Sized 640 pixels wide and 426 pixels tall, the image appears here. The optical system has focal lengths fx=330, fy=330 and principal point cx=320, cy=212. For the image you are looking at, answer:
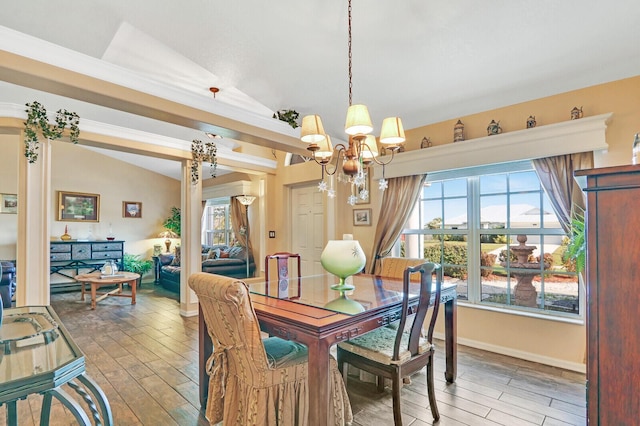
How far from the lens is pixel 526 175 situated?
3262 millimetres

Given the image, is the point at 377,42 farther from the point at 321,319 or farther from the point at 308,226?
the point at 308,226

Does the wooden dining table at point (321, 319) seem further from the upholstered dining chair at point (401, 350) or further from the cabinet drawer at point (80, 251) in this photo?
the cabinet drawer at point (80, 251)

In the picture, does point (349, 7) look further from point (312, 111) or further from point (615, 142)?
point (615, 142)

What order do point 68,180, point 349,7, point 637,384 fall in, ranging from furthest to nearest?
point 68,180
point 349,7
point 637,384

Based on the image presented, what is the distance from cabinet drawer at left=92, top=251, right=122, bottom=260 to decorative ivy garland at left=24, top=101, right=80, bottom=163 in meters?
4.09

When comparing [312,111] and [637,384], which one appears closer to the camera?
[637,384]

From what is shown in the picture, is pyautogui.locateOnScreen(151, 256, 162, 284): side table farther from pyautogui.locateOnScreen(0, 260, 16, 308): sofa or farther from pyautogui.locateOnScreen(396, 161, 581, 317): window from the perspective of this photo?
pyautogui.locateOnScreen(396, 161, 581, 317): window

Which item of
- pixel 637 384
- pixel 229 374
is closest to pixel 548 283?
pixel 637 384

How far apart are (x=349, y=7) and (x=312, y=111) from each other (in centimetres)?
158

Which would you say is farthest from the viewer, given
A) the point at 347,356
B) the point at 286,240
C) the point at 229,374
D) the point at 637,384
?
the point at 286,240

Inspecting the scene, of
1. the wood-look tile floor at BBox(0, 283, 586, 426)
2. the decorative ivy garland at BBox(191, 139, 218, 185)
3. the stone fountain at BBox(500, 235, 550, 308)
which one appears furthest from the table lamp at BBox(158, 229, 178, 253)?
the stone fountain at BBox(500, 235, 550, 308)

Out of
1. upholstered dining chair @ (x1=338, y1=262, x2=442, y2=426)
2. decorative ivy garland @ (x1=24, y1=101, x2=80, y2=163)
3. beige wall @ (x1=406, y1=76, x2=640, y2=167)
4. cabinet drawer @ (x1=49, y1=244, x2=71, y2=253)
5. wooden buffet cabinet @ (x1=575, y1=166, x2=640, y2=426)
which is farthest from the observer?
cabinet drawer @ (x1=49, y1=244, x2=71, y2=253)

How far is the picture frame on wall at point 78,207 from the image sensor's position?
696cm

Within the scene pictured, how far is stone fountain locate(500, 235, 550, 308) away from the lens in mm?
3250
